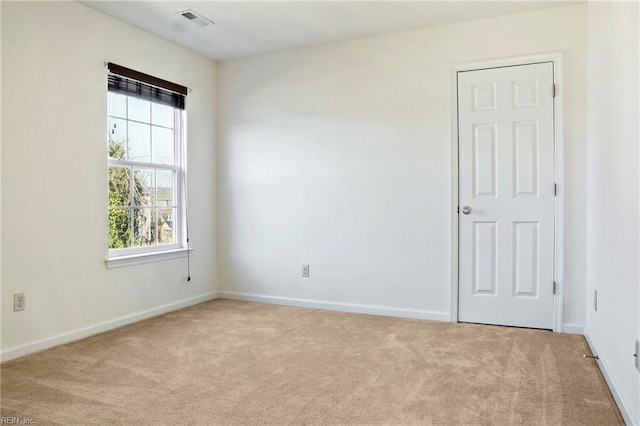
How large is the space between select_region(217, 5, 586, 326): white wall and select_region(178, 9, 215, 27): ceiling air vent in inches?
36.3

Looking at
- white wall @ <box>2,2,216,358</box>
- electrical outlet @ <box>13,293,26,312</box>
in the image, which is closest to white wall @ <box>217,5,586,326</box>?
white wall @ <box>2,2,216,358</box>

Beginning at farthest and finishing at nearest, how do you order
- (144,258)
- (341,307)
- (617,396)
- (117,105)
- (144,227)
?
(341,307)
(144,227)
(144,258)
(117,105)
(617,396)

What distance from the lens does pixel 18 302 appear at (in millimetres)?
Result: 2996

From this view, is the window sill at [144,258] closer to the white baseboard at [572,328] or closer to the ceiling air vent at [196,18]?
the ceiling air vent at [196,18]

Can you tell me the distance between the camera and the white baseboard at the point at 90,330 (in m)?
2.97

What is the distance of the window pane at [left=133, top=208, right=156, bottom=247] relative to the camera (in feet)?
13.1

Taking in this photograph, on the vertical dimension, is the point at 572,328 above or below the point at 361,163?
below

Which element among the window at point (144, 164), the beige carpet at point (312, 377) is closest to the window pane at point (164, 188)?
the window at point (144, 164)

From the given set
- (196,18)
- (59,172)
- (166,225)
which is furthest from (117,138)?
(196,18)

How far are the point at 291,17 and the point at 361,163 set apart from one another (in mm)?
1361

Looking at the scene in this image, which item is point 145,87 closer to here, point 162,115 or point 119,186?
point 162,115

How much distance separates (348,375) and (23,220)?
2323 millimetres

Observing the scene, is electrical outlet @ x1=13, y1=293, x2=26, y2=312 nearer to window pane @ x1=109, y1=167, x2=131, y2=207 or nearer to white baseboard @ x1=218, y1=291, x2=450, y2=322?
window pane @ x1=109, y1=167, x2=131, y2=207

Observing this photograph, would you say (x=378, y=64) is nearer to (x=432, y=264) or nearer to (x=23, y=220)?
(x=432, y=264)
